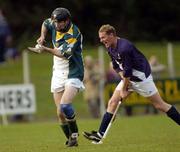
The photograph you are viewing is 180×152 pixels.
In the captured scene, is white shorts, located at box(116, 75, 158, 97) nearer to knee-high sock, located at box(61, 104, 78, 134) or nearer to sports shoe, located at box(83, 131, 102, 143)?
sports shoe, located at box(83, 131, 102, 143)

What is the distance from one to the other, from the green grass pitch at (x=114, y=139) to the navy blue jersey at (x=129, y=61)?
46.1 inches

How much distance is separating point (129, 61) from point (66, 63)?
1.06m

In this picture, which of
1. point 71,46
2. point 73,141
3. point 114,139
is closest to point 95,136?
point 73,141

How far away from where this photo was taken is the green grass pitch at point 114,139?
1420 cm

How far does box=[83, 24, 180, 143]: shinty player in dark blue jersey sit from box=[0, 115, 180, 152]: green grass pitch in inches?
18.9

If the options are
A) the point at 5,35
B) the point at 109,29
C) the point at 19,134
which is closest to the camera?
the point at 109,29

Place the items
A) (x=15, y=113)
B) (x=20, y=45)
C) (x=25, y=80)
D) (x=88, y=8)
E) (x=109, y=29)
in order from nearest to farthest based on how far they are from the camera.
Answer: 1. (x=109, y=29)
2. (x=15, y=113)
3. (x=25, y=80)
4. (x=20, y=45)
5. (x=88, y=8)

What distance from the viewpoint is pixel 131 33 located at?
1663 inches

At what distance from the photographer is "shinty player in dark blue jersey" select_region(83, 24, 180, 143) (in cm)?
1473

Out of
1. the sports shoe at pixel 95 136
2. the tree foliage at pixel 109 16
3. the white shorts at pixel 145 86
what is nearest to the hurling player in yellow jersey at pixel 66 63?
the sports shoe at pixel 95 136

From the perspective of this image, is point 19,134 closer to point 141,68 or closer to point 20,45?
point 141,68

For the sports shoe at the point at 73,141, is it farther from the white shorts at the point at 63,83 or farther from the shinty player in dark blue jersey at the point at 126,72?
the white shorts at the point at 63,83

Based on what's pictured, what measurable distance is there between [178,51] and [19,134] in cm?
1764

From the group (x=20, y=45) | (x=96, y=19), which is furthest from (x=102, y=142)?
(x=96, y=19)
